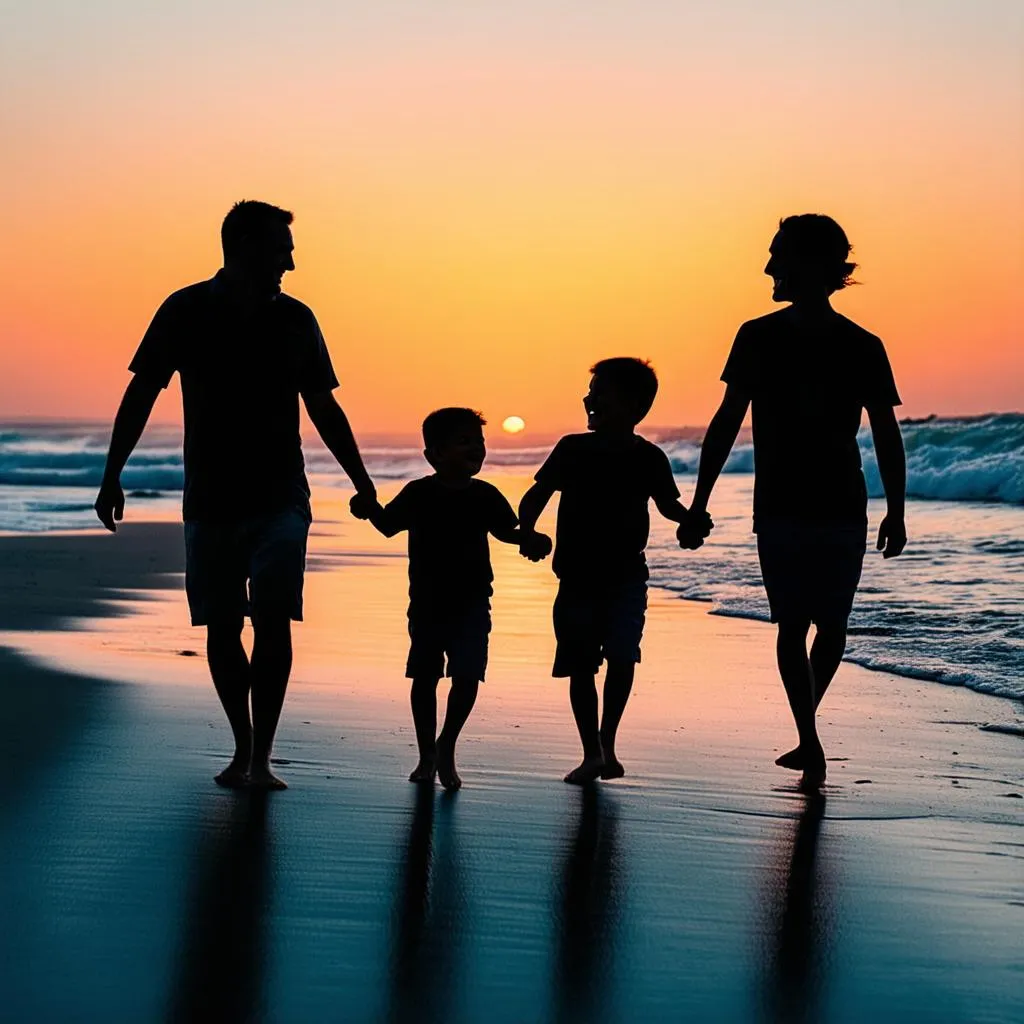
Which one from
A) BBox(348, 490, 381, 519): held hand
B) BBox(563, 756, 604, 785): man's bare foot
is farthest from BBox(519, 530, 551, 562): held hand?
BBox(563, 756, 604, 785): man's bare foot

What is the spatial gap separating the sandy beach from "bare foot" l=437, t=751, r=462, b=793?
11cm

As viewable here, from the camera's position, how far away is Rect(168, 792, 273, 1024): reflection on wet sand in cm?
281

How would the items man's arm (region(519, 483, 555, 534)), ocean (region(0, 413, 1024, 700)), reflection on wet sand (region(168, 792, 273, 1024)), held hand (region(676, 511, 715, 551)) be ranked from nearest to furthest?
reflection on wet sand (region(168, 792, 273, 1024))
man's arm (region(519, 483, 555, 534))
held hand (region(676, 511, 715, 551))
ocean (region(0, 413, 1024, 700))

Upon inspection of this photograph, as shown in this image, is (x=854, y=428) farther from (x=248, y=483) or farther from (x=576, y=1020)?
(x=576, y=1020)

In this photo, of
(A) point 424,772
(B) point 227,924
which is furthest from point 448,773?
(B) point 227,924

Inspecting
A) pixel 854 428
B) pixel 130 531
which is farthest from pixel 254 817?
pixel 130 531

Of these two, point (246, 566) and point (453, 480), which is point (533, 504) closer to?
point (453, 480)

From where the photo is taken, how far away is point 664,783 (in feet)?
16.4

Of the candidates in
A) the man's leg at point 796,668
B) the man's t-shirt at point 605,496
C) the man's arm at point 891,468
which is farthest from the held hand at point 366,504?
the man's arm at point 891,468

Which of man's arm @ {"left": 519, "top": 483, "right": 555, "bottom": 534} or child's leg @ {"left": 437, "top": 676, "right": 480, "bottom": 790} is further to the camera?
man's arm @ {"left": 519, "top": 483, "right": 555, "bottom": 534}

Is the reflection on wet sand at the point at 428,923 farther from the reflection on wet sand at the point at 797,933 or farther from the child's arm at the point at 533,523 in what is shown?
the child's arm at the point at 533,523

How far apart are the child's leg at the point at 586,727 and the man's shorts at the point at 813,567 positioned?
0.66 meters

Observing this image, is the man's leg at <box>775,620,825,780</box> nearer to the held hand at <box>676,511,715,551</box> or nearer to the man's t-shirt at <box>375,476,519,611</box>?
the held hand at <box>676,511,715,551</box>

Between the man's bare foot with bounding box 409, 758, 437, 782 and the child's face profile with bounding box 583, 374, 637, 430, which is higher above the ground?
the child's face profile with bounding box 583, 374, 637, 430
